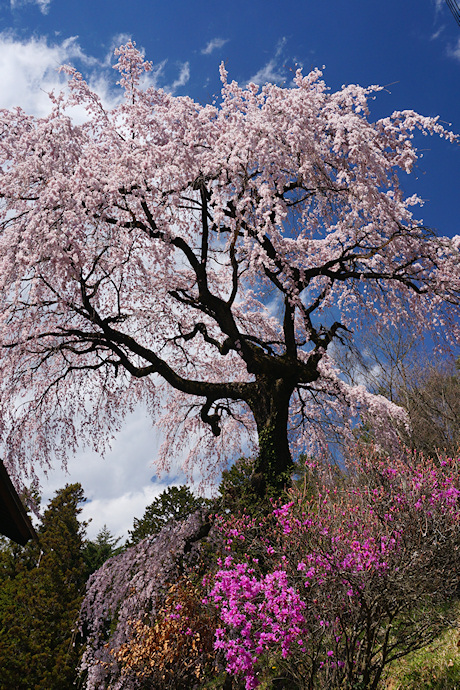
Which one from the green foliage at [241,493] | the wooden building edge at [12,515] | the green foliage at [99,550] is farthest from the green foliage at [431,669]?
the green foliage at [99,550]

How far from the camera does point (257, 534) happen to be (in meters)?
7.33

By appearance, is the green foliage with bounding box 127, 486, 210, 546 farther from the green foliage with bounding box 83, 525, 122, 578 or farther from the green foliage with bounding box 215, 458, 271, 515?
the green foliage with bounding box 83, 525, 122, 578

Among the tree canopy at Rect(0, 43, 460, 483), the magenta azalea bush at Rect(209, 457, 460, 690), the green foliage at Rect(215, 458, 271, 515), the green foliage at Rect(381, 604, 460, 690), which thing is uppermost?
the tree canopy at Rect(0, 43, 460, 483)

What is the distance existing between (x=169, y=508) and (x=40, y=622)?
494 centimetres

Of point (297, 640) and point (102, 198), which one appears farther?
point (102, 198)

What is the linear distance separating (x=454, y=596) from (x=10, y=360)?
8.67m

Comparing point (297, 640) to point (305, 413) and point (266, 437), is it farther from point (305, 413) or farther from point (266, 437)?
point (305, 413)

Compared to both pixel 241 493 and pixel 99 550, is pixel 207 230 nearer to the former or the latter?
pixel 241 493

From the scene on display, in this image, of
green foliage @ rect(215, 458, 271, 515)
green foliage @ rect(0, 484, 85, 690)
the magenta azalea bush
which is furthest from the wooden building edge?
green foliage @ rect(0, 484, 85, 690)

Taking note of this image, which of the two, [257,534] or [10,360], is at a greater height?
[10,360]

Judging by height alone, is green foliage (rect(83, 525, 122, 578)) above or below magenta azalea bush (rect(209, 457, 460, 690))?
above

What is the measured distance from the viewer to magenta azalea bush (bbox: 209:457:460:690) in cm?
470

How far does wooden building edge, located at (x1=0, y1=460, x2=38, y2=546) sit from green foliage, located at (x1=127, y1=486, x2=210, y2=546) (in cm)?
467

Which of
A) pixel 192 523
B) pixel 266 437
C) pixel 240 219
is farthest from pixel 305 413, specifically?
pixel 240 219
